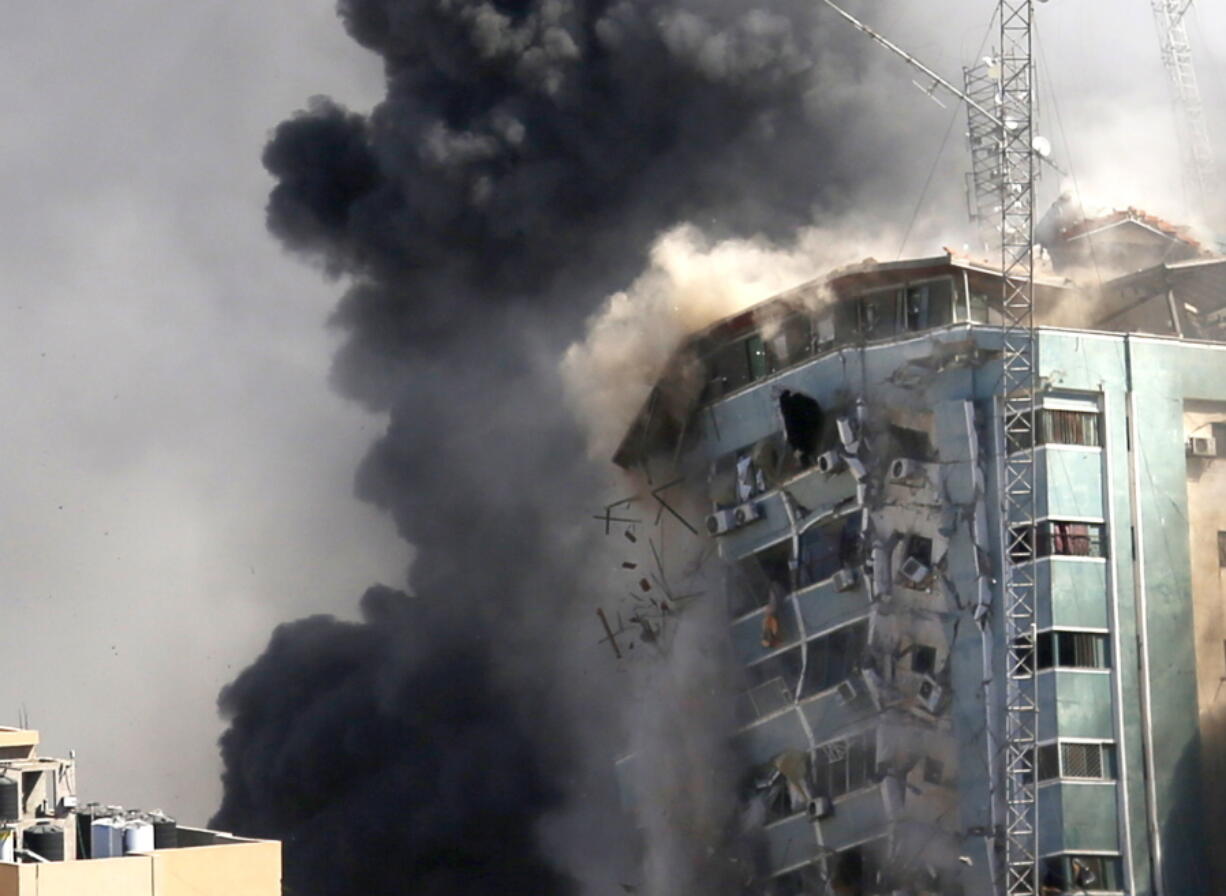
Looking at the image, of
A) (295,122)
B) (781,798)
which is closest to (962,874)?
(781,798)

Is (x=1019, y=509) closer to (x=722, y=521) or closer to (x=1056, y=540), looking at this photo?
(x=1056, y=540)

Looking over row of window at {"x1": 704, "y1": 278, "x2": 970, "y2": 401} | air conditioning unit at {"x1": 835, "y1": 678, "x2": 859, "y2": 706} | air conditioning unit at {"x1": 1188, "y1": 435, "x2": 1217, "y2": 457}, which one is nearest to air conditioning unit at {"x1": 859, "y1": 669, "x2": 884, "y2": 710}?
air conditioning unit at {"x1": 835, "y1": 678, "x2": 859, "y2": 706}

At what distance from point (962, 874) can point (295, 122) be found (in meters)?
36.0

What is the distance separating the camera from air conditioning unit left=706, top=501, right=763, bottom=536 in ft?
184

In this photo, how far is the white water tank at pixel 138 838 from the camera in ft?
129

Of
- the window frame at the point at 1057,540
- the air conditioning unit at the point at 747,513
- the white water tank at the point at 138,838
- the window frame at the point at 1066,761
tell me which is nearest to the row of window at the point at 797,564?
the air conditioning unit at the point at 747,513

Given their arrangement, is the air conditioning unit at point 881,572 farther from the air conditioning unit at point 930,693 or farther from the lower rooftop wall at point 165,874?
the lower rooftop wall at point 165,874

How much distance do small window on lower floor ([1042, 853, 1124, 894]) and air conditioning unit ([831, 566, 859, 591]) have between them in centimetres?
808

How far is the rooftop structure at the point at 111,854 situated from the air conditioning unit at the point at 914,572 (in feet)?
61.0

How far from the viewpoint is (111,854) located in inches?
1575

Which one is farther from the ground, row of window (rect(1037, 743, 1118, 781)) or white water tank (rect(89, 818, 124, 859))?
row of window (rect(1037, 743, 1118, 781))

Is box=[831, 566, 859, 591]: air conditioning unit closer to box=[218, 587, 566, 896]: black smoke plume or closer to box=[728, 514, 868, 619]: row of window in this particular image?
box=[728, 514, 868, 619]: row of window

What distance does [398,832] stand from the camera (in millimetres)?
67812

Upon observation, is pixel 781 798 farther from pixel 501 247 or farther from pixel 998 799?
pixel 501 247
